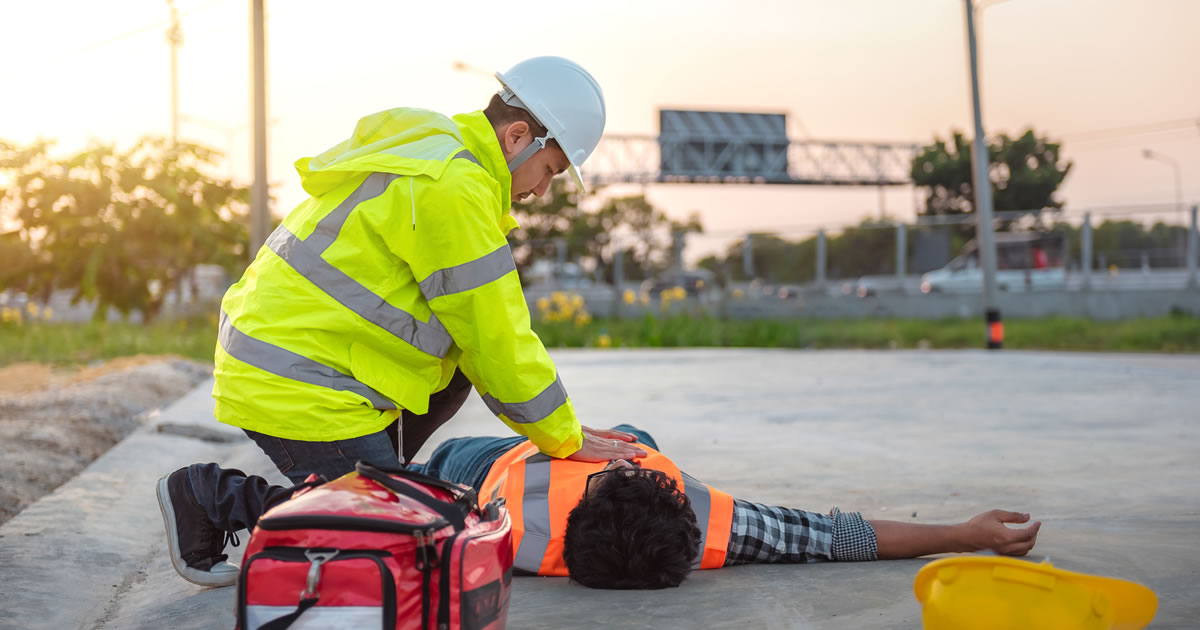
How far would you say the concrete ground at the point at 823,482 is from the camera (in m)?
2.80

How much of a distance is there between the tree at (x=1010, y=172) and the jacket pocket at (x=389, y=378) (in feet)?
143

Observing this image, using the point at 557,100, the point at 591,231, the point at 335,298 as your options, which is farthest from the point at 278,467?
the point at 591,231

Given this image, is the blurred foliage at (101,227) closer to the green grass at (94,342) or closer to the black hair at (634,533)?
the green grass at (94,342)

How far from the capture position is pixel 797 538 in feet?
10.3

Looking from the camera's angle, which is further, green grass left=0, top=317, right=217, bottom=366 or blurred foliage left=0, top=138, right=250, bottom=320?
blurred foliage left=0, top=138, right=250, bottom=320

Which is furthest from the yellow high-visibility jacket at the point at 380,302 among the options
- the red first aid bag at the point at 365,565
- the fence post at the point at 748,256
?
the fence post at the point at 748,256

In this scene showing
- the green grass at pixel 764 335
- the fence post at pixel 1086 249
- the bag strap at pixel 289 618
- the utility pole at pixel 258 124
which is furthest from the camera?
the fence post at pixel 1086 249

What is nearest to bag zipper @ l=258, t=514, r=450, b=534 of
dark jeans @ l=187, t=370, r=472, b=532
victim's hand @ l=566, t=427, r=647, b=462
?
dark jeans @ l=187, t=370, r=472, b=532

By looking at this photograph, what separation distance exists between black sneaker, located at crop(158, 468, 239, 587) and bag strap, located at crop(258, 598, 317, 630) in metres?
1.00

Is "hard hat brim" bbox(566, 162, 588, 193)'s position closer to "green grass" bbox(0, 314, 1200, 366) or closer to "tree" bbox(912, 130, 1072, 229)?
"green grass" bbox(0, 314, 1200, 366)

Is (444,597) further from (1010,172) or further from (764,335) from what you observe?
(1010,172)

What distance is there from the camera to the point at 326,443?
2.71m

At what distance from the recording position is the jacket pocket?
2.67 metres

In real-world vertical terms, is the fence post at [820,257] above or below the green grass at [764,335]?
above
